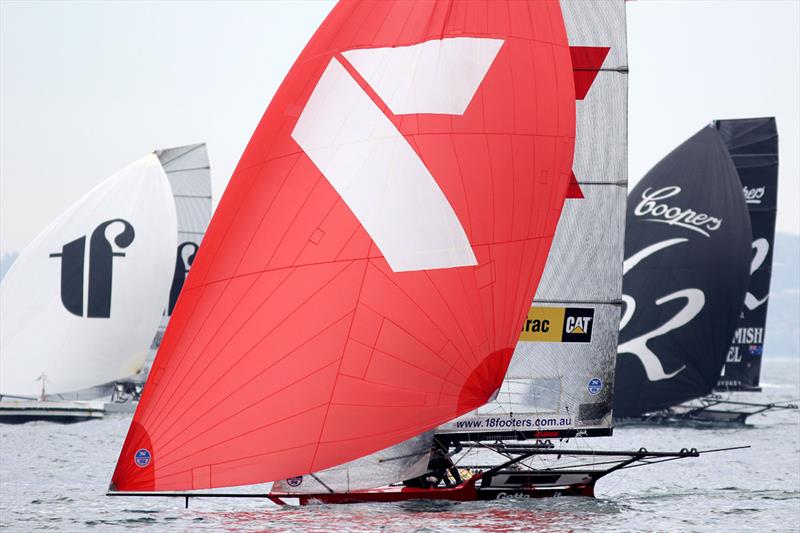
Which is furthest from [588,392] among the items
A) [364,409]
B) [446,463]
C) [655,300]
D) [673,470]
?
[655,300]

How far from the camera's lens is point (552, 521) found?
1450cm

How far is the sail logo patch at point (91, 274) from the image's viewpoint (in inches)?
1329

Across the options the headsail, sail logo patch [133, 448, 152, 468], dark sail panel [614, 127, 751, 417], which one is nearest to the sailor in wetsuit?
the headsail

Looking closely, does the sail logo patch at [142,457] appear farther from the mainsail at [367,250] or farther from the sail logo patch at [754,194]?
the sail logo patch at [754,194]

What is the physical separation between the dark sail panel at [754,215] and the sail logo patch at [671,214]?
4.38 meters

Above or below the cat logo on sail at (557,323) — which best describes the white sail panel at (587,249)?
above

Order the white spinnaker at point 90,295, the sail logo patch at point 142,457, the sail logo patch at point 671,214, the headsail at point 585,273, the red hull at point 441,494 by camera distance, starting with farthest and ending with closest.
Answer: the white spinnaker at point 90,295
the sail logo patch at point 671,214
the headsail at point 585,273
the red hull at point 441,494
the sail logo patch at point 142,457

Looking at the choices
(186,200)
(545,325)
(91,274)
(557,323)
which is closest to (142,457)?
(545,325)

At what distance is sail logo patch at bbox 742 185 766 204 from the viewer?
3672 centimetres

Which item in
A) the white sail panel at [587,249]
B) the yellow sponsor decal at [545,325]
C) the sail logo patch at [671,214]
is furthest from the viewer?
the sail logo patch at [671,214]

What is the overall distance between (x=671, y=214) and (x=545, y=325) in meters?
17.5

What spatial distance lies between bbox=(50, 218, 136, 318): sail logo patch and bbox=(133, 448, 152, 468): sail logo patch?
22.9m

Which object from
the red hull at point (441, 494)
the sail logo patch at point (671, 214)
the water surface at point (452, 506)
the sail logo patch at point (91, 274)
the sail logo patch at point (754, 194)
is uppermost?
the sail logo patch at point (754, 194)

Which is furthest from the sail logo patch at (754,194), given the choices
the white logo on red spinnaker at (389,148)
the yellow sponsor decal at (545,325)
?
the white logo on red spinnaker at (389,148)
